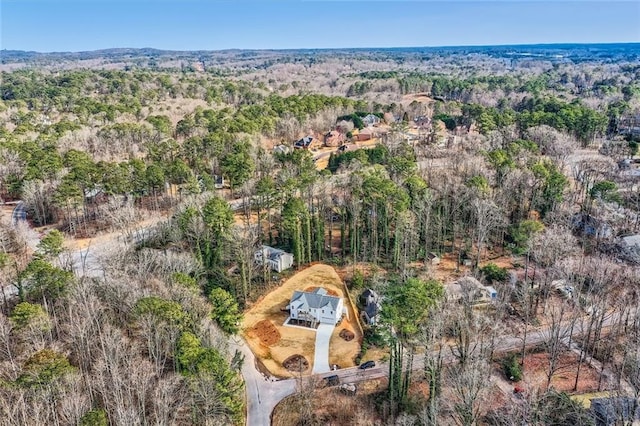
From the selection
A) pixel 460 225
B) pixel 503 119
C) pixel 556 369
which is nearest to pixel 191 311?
pixel 556 369

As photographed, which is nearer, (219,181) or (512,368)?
(512,368)

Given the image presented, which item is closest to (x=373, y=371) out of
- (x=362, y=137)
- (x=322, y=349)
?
(x=322, y=349)

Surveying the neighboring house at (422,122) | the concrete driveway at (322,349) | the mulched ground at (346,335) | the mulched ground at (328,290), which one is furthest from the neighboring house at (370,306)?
the neighboring house at (422,122)

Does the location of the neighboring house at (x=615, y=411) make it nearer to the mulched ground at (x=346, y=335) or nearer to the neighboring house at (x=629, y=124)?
the mulched ground at (x=346, y=335)

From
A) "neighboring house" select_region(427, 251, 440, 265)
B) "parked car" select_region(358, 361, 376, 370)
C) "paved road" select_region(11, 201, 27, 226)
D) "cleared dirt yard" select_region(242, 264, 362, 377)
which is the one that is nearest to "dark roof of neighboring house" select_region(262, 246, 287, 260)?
"cleared dirt yard" select_region(242, 264, 362, 377)

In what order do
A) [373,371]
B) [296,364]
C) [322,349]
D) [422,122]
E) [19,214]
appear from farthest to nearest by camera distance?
[422,122], [19,214], [322,349], [296,364], [373,371]

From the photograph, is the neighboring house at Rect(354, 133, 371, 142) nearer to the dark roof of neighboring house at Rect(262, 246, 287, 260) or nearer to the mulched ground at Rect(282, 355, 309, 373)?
the dark roof of neighboring house at Rect(262, 246, 287, 260)

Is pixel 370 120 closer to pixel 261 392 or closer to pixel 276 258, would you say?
pixel 276 258
